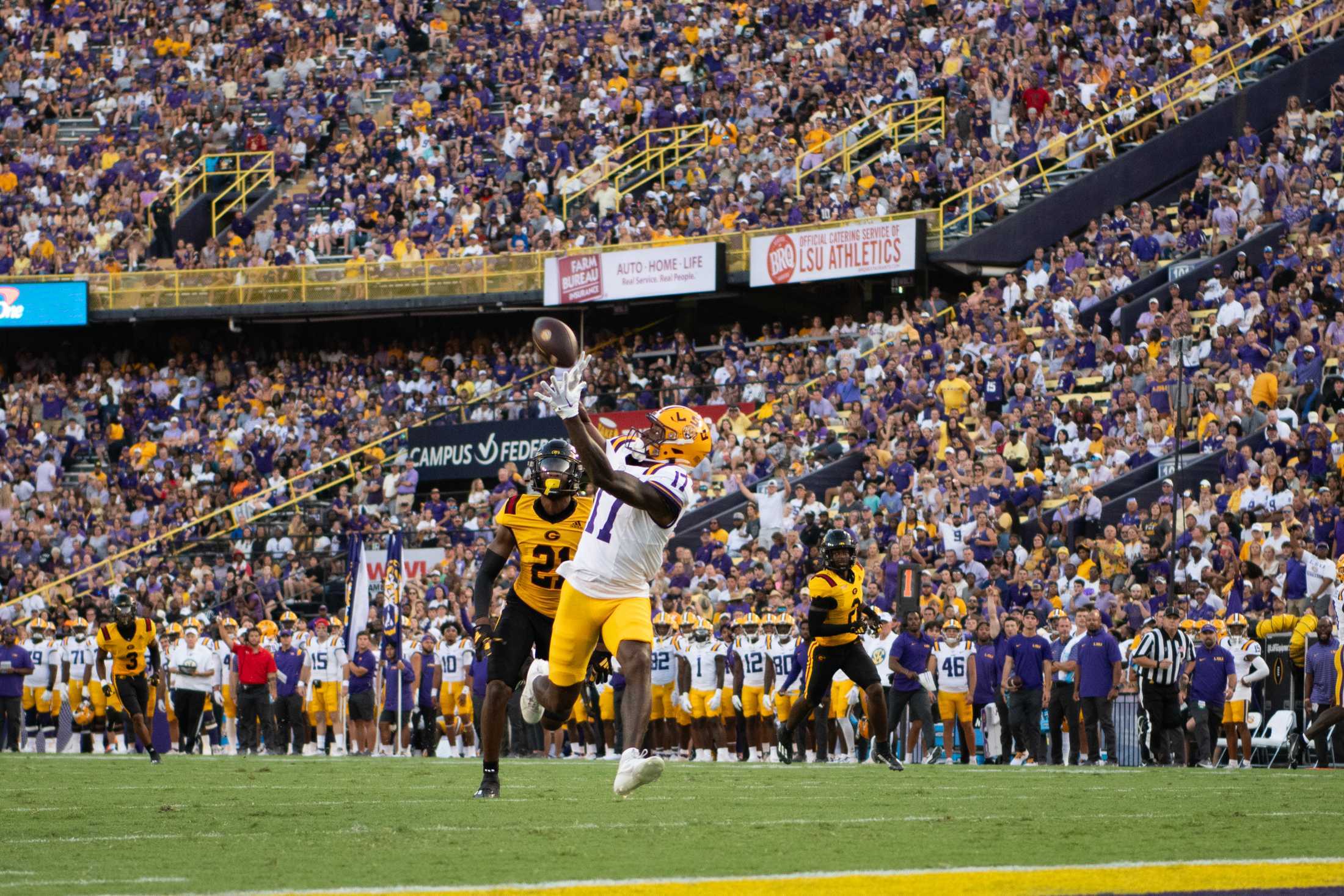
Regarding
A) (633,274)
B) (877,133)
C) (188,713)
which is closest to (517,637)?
(188,713)

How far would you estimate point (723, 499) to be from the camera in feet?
87.7

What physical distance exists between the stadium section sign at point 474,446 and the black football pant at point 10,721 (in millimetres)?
9894

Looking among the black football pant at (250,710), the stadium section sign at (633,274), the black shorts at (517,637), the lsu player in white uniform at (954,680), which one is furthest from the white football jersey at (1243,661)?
the stadium section sign at (633,274)

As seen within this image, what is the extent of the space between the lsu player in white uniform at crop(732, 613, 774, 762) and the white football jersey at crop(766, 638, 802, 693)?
0.25 metres

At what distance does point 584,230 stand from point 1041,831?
2644cm

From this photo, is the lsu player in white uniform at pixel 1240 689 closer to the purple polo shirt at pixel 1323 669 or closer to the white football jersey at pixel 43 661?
the purple polo shirt at pixel 1323 669

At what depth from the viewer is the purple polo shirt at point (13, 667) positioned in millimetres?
23422

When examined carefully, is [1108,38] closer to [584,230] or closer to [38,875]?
[584,230]

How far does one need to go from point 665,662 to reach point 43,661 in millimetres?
8923

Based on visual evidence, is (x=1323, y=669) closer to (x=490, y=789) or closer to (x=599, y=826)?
(x=490, y=789)

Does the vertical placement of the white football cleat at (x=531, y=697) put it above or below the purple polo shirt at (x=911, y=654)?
above

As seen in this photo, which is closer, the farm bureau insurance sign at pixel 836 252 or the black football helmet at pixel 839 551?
the black football helmet at pixel 839 551

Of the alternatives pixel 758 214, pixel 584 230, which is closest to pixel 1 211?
pixel 584 230

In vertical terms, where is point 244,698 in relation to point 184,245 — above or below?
below
